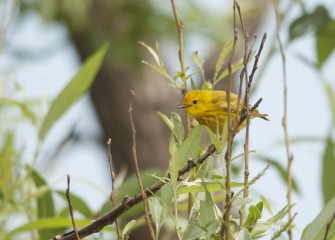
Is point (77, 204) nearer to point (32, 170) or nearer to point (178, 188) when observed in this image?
point (32, 170)

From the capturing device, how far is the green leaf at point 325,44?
4.98 feet

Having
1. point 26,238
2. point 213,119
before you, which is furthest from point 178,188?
point 26,238

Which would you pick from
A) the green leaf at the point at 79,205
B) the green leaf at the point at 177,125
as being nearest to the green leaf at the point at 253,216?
the green leaf at the point at 177,125

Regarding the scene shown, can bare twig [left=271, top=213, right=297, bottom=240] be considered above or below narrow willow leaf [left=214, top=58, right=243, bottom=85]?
below

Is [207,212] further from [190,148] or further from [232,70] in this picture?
[232,70]

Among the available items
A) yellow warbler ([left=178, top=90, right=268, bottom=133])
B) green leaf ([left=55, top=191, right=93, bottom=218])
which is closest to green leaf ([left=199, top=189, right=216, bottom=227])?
yellow warbler ([left=178, top=90, right=268, bottom=133])

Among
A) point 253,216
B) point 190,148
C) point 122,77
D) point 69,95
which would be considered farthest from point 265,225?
point 122,77

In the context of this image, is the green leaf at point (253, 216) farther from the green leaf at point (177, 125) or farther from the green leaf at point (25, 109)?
the green leaf at point (25, 109)

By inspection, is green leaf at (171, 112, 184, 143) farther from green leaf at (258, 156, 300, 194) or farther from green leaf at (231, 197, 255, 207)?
green leaf at (258, 156, 300, 194)

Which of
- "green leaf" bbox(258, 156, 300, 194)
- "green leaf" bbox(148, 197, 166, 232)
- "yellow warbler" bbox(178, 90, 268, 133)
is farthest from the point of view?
"green leaf" bbox(258, 156, 300, 194)

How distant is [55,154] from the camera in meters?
1.50

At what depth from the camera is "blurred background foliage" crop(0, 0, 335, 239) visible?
128 cm

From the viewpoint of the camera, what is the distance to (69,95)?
4.47 ft

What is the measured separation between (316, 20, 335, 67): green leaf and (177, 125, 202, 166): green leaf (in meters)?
0.75
